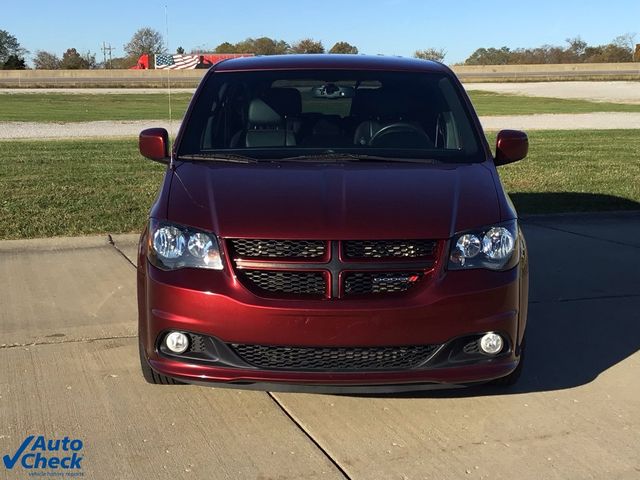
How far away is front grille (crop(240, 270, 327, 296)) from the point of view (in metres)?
3.65

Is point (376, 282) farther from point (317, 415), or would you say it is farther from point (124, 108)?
point (124, 108)

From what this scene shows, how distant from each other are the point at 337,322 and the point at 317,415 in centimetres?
72

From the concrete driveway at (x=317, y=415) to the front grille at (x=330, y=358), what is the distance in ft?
1.19

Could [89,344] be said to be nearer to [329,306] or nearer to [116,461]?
[116,461]

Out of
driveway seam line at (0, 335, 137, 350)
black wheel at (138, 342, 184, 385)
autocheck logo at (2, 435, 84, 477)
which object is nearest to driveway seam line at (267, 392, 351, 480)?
black wheel at (138, 342, 184, 385)

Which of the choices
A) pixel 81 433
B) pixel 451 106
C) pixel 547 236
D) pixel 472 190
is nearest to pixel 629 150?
pixel 547 236

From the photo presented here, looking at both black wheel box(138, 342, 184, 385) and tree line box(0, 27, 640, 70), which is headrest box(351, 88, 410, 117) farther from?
tree line box(0, 27, 640, 70)

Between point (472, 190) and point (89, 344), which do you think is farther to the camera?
point (89, 344)

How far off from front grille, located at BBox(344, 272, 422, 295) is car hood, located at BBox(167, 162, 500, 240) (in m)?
0.17

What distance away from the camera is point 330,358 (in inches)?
146

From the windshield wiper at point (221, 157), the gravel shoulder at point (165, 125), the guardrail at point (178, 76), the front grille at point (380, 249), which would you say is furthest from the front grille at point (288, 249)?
the guardrail at point (178, 76)

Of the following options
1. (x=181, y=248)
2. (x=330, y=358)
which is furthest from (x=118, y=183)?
(x=330, y=358)

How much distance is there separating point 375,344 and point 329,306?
10.4 inches

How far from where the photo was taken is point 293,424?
3967 mm
